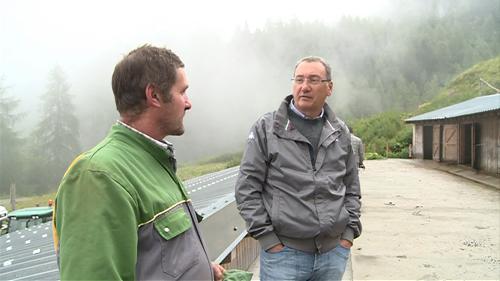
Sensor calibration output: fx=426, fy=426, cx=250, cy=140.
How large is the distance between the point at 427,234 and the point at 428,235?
68 mm

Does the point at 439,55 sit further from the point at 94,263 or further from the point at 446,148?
the point at 94,263

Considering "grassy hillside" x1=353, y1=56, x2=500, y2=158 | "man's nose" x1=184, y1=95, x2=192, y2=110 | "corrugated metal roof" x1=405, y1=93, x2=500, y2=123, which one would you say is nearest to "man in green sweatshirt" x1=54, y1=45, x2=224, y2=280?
"man's nose" x1=184, y1=95, x2=192, y2=110

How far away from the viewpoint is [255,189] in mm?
2154

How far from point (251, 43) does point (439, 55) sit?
129ft

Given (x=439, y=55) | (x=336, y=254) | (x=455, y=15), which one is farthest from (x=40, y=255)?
(x=455, y=15)

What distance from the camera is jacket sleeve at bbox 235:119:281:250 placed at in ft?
6.82

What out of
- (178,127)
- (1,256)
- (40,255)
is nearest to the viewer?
(178,127)

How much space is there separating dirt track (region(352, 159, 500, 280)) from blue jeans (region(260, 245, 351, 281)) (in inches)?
92.7

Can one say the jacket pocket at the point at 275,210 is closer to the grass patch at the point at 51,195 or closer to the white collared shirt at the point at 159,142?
the white collared shirt at the point at 159,142

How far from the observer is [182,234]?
1.13m

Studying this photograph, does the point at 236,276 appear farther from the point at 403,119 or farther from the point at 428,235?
the point at 403,119

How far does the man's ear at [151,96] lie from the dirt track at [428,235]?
371cm

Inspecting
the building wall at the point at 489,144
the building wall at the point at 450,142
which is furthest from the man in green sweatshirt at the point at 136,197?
the building wall at the point at 450,142

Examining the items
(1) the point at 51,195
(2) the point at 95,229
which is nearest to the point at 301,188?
(2) the point at 95,229
